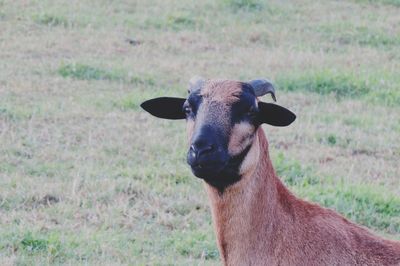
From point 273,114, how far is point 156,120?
210 inches

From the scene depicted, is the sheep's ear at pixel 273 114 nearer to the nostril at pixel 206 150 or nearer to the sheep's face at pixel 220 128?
the sheep's face at pixel 220 128

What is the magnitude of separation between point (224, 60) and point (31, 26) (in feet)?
10.1

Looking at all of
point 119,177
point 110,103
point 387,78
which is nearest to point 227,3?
point 387,78

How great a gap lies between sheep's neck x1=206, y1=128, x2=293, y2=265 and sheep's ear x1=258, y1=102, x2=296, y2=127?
10 cm

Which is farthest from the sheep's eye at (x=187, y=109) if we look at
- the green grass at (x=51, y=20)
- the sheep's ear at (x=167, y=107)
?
the green grass at (x=51, y=20)

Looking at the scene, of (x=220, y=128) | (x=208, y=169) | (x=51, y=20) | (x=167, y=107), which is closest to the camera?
(x=208, y=169)

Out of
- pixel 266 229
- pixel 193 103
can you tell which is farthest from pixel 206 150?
pixel 266 229

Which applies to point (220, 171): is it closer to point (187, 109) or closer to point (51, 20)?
point (187, 109)

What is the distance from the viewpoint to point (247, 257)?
6273 mm

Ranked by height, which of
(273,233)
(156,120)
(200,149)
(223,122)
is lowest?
(156,120)

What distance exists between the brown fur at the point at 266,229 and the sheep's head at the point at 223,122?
0.01 metres

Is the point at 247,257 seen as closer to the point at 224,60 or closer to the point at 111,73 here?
the point at 111,73

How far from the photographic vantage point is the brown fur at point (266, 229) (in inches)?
247

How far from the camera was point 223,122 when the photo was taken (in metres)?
6.09
